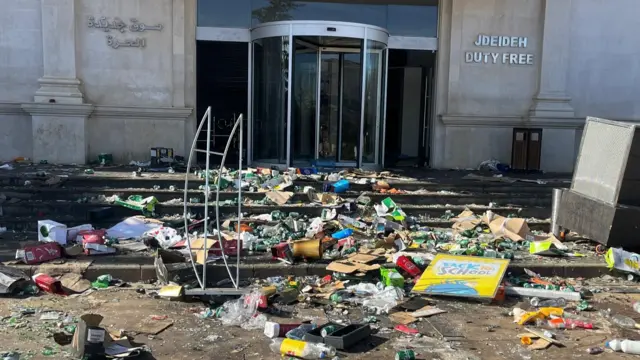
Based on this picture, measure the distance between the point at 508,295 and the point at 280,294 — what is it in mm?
2503

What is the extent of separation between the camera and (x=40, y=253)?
659 cm

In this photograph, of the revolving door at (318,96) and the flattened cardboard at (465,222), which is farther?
the revolving door at (318,96)

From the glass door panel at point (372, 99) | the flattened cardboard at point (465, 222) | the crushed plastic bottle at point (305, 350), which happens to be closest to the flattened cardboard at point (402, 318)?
the crushed plastic bottle at point (305, 350)

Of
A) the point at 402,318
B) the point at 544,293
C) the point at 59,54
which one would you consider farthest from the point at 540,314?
the point at 59,54

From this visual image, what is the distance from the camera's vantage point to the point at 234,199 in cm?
940

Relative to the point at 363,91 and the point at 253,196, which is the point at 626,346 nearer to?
the point at 253,196

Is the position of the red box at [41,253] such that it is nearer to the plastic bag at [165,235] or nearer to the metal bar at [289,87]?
the plastic bag at [165,235]

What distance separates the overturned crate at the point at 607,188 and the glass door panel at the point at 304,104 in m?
6.07

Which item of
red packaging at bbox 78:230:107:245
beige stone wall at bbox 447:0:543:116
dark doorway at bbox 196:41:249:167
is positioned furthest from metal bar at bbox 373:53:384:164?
red packaging at bbox 78:230:107:245

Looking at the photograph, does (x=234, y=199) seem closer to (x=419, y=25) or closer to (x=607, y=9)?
(x=419, y=25)

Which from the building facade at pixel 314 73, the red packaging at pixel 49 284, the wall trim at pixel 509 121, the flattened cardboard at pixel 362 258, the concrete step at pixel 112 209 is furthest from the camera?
the wall trim at pixel 509 121

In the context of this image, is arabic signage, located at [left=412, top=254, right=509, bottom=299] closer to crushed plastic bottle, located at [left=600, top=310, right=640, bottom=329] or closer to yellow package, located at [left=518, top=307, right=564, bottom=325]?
yellow package, located at [left=518, top=307, right=564, bottom=325]

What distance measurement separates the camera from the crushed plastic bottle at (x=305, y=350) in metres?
4.45

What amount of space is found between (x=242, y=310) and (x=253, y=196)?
4411mm
